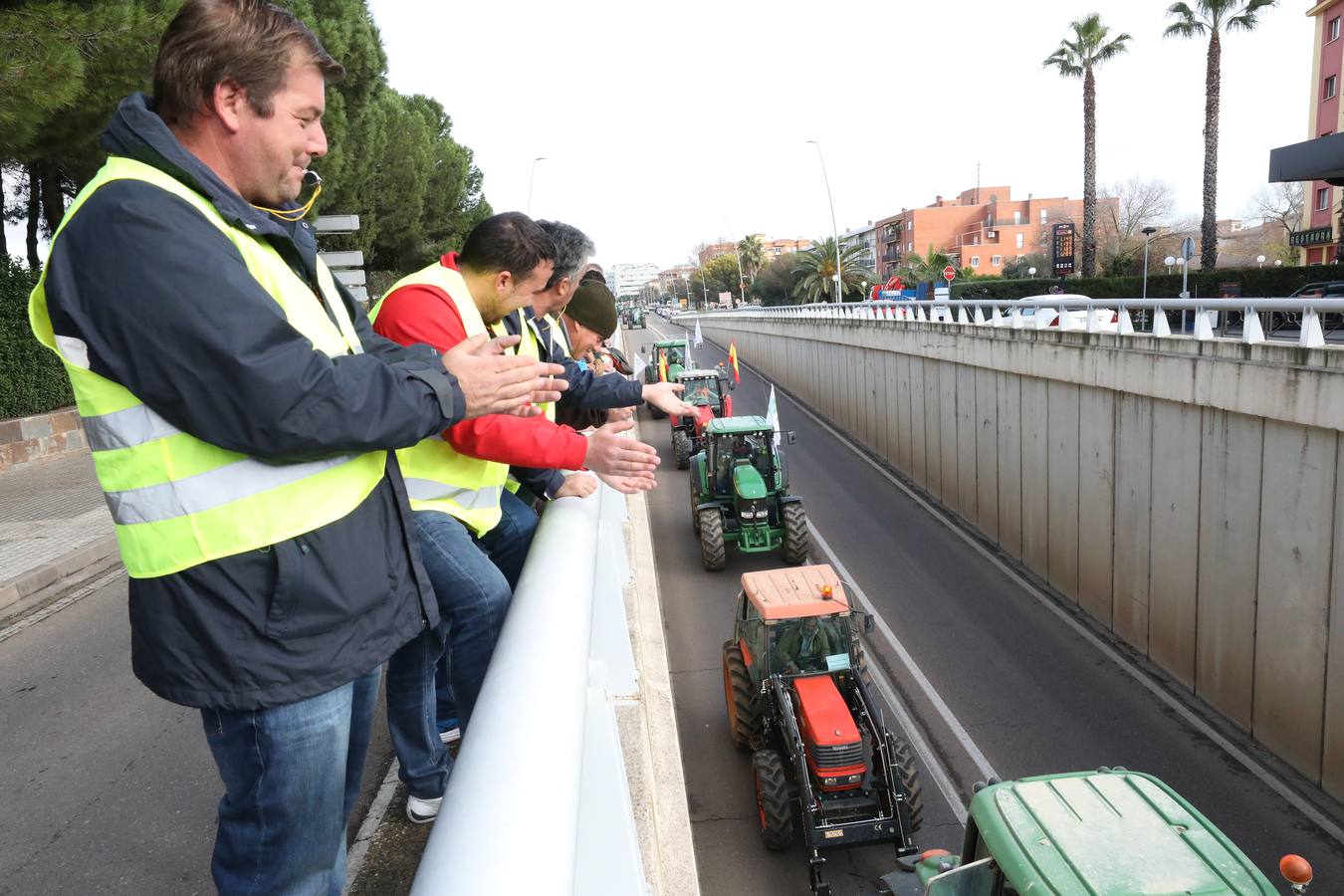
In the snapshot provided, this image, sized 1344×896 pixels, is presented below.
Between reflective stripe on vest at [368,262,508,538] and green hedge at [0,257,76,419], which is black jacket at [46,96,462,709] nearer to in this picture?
reflective stripe on vest at [368,262,508,538]

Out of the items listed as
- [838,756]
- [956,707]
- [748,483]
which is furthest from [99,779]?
[748,483]

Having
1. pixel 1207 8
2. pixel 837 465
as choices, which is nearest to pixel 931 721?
pixel 837 465

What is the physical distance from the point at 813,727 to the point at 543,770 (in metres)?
6.78

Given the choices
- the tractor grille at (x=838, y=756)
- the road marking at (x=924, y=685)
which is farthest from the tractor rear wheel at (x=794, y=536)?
the tractor grille at (x=838, y=756)

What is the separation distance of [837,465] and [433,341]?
22717 mm

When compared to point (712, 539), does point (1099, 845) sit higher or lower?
higher

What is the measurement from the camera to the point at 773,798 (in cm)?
777

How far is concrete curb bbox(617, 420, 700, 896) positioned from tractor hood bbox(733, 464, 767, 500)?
31.0ft

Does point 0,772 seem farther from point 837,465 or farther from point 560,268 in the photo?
point 837,465

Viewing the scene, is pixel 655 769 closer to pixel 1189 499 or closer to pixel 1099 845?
pixel 1099 845

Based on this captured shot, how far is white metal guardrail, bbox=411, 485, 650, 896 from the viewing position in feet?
3.51

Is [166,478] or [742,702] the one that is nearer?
[166,478]

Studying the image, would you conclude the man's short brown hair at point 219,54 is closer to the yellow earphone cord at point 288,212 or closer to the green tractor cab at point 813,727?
the yellow earphone cord at point 288,212

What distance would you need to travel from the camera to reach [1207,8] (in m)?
33.8
